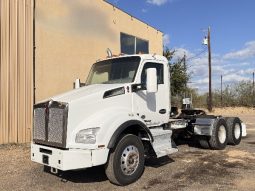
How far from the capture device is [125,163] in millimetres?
7848

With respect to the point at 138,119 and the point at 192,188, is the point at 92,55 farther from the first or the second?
the point at 192,188

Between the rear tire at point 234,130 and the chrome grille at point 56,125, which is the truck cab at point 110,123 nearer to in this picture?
the chrome grille at point 56,125

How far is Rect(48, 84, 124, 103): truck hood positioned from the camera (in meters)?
7.76

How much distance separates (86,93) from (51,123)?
3.19 feet

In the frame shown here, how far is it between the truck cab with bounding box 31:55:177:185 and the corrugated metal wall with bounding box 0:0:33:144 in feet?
14.4

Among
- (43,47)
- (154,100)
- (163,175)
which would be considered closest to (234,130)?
(154,100)

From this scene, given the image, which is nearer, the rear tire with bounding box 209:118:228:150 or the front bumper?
the front bumper

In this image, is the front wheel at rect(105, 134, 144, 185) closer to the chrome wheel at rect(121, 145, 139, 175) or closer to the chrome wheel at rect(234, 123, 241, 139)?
the chrome wheel at rect(121, 145, 139, 175)

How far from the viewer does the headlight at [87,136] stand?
734cm

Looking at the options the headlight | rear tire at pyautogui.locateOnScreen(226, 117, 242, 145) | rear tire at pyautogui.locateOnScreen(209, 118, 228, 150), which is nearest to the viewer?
the headlight

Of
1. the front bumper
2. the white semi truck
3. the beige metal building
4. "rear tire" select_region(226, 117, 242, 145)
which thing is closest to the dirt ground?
the white semi truck

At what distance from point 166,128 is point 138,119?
1.68 m

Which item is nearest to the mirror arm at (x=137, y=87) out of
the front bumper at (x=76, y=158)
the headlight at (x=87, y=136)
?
the headlight at (x=87, y=136)

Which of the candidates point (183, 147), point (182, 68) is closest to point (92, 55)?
point (183, 147)
